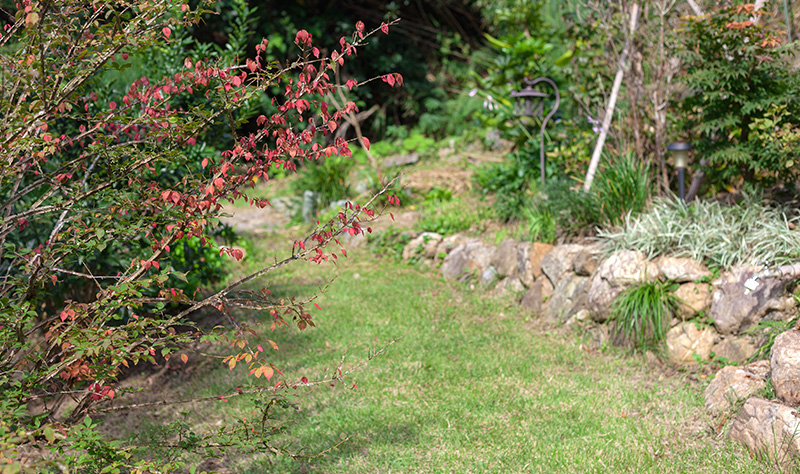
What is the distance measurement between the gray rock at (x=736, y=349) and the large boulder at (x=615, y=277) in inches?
25.7

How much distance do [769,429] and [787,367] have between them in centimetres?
36

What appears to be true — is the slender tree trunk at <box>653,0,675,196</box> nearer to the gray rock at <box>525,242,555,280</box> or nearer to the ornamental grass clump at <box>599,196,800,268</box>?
A: the ornamental grass clump at <box>599,196,800,268</box>

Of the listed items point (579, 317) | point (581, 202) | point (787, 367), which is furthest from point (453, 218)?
point (787, 367)

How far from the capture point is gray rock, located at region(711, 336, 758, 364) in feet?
12.8

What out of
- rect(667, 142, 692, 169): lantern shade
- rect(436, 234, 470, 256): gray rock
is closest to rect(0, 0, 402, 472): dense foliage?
rect(667, 142, 692, 169): lantern shade

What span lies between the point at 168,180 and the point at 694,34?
14.0 ft

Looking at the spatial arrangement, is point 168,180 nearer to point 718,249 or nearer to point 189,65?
point 189,65

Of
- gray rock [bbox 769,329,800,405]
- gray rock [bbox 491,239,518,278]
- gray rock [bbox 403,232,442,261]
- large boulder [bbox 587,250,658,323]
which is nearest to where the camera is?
gray rock [bbox 769,329,800,405]

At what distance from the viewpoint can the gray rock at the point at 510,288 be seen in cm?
568

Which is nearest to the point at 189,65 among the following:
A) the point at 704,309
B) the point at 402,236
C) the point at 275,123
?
the point at 275,123

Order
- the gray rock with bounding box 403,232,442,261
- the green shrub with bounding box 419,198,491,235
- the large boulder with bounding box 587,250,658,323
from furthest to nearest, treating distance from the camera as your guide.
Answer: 1. the green shrub with bounding box 419,198,491,235
2. the gray rock with bounding box 403,232,442,261
3. the large boulder with bounding box 587,250,658,323

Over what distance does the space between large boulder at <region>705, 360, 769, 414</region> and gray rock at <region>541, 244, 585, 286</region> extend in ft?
5.65

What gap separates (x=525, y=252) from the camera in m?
5.75

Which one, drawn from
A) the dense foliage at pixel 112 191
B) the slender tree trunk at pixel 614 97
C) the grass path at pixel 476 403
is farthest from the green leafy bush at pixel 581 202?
the dense foliage at pixel 112 191
